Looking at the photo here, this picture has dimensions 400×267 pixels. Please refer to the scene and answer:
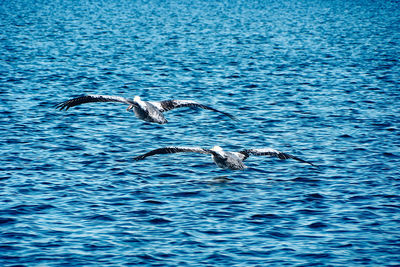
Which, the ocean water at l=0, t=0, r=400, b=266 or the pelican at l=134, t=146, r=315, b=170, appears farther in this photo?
the pelican at l=134, t=146, r=315, b=170

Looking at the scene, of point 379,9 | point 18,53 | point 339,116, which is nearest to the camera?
point 339,116

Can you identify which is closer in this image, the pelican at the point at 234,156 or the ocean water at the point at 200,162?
the ocean water at the point at 200,162

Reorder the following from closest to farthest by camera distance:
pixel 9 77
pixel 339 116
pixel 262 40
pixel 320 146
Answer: pixel 320 146 < pixel 339 116 < pixel 9 77 < pixel 262 40

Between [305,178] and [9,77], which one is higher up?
[9,77]

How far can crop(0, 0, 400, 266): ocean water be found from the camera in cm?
1630

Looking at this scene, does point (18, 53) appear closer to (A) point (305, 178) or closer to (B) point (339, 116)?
(B) point (339, 116)

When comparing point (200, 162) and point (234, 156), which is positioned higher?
point (234, 156)

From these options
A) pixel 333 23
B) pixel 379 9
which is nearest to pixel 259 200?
pixel 333 23

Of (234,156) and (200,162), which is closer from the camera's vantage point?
(234,156)

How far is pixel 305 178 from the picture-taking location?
21.8 m

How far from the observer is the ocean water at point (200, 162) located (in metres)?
16.3

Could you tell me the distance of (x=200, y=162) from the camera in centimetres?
2402

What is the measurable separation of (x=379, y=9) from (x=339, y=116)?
307 feet

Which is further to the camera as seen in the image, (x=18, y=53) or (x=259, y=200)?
(x=18, y=53)
